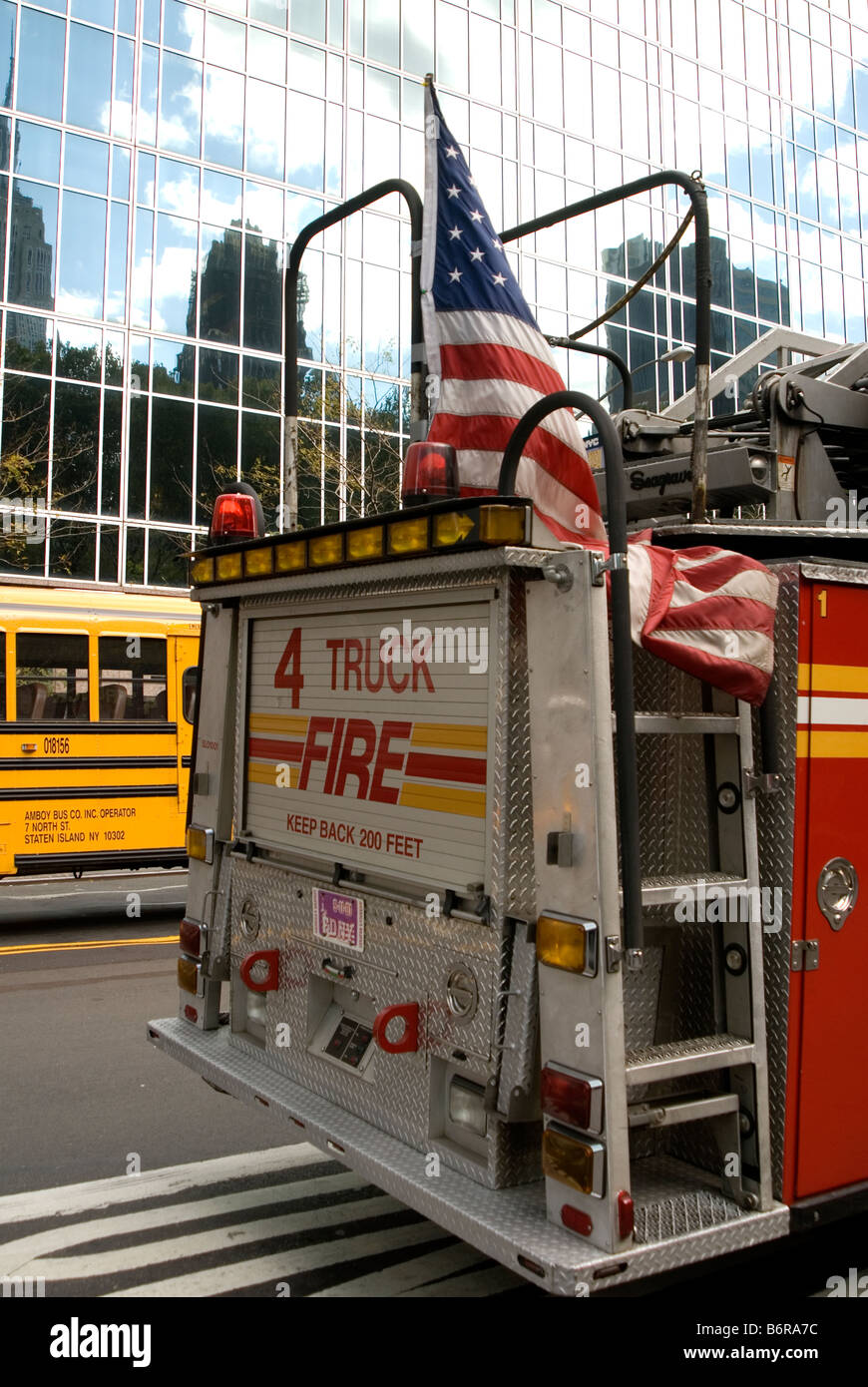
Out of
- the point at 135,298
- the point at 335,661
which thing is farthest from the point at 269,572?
the point at 135,298

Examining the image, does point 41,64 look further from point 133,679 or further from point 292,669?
point 292,669

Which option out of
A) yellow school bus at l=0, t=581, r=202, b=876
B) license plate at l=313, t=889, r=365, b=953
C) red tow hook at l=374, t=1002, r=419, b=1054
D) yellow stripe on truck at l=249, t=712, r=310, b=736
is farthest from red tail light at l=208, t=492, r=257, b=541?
yellow school bus at l=0, t=581, r=202, b=876

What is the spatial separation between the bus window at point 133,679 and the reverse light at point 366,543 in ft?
24.9

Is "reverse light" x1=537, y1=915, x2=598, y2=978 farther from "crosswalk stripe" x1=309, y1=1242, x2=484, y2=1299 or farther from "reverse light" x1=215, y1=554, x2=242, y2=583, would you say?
"reverse light" x1=215, y1=554, x2=242, y2=583

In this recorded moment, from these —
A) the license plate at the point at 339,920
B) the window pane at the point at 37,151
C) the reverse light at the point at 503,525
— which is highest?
the window pane at the point at 37,151

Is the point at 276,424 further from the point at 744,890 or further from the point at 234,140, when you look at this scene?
the point at 744,890

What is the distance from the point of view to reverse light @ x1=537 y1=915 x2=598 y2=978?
3047 millimetres

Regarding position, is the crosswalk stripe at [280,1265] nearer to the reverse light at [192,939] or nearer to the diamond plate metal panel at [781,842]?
the reverse light at [192,939]

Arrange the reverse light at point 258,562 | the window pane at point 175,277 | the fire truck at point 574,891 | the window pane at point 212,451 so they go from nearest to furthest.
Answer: the fire truck at point 574,891
the reverse light at point 258,562
the window pane at point 175,277
the window pane at point 212,451

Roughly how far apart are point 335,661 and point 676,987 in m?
1.73

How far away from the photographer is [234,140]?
2962cm

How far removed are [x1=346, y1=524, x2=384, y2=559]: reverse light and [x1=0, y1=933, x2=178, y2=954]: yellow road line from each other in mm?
7249

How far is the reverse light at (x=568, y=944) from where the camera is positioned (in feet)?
10.00

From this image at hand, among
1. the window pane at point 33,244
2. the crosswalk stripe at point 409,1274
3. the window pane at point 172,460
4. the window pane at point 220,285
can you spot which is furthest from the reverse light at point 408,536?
the window pane at point 220,285
